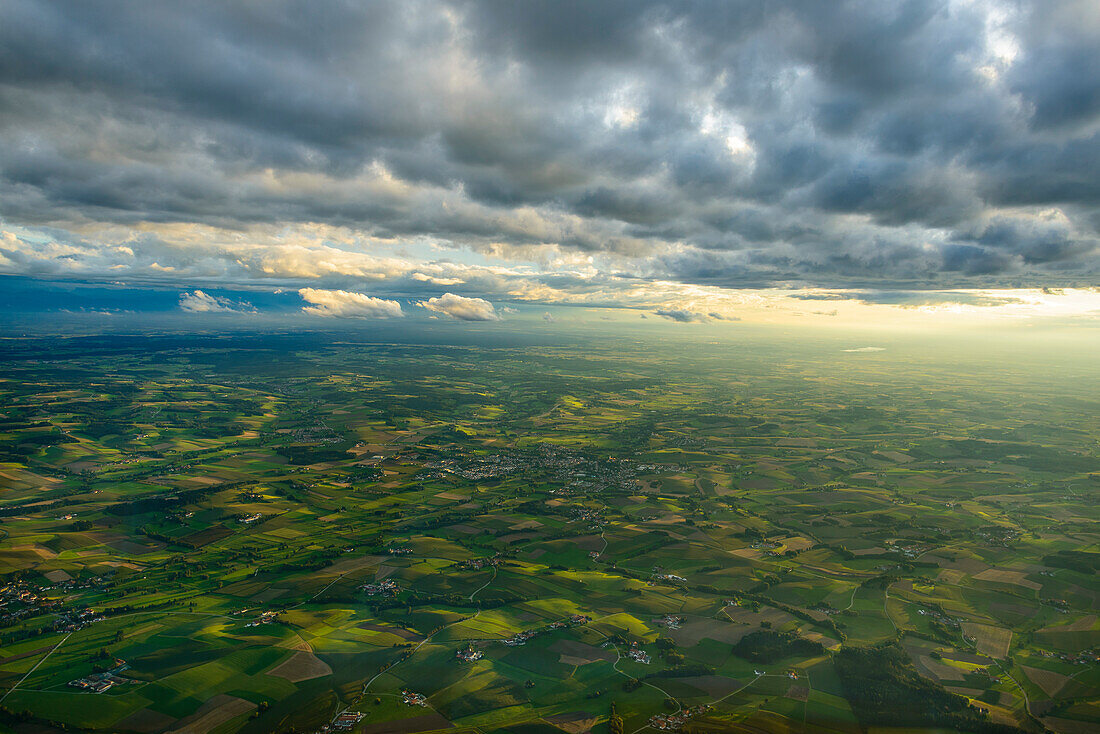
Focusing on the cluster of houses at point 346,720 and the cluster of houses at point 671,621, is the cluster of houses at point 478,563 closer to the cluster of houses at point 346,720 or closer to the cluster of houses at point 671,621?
the cluster of houses at point 671,621

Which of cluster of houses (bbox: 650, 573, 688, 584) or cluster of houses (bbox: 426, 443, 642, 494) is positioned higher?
cluster of houses (bbox: 650, 573, 688, 584)

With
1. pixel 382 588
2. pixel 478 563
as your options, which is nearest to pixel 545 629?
pixel 478 563

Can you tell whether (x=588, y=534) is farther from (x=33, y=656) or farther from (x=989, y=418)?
(x=989, y=418)

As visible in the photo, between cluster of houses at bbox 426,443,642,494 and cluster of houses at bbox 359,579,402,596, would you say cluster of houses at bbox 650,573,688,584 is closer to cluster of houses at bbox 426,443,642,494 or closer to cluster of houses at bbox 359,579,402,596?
cluster of houses at bbox 359,579,402,596

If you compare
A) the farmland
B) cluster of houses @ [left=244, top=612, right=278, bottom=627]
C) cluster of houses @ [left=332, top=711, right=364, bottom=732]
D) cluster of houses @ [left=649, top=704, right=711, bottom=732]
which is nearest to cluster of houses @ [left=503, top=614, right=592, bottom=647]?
the farmland

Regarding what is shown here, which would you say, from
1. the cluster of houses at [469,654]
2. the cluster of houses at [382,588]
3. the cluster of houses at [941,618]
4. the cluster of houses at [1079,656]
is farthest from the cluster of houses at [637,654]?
the cluster of houses at [1079,656]

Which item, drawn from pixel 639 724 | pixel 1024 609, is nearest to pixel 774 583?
pixel 1024 609

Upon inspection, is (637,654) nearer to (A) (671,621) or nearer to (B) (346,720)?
(A) (671,621)
